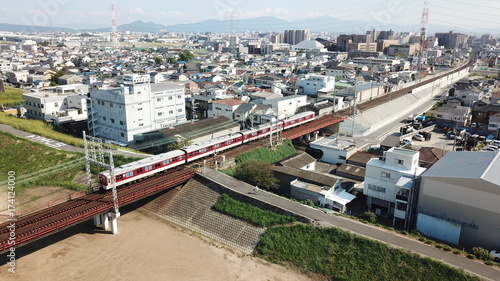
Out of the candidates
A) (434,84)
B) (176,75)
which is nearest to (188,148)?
(176,75)

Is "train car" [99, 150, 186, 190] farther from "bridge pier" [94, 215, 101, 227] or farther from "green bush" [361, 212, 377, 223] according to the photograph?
"green bush" [361, 212, 377, 223]

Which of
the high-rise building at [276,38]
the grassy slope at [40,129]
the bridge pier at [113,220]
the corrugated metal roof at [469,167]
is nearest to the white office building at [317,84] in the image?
the corrugated metal roof at [469,167]

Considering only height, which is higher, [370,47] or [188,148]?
[370,47]

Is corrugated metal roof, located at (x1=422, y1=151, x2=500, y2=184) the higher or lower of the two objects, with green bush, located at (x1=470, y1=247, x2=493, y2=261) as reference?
higher

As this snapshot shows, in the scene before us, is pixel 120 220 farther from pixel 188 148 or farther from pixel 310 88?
pixel 310 88

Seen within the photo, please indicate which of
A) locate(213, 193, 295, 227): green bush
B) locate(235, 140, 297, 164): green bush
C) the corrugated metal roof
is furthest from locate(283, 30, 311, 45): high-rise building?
locate(213, 193, 295, 227): green bush

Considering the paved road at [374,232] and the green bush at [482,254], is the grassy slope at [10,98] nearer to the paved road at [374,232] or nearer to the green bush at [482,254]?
the paved road at [374,232]

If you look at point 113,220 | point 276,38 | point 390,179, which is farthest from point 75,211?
point 276,38
